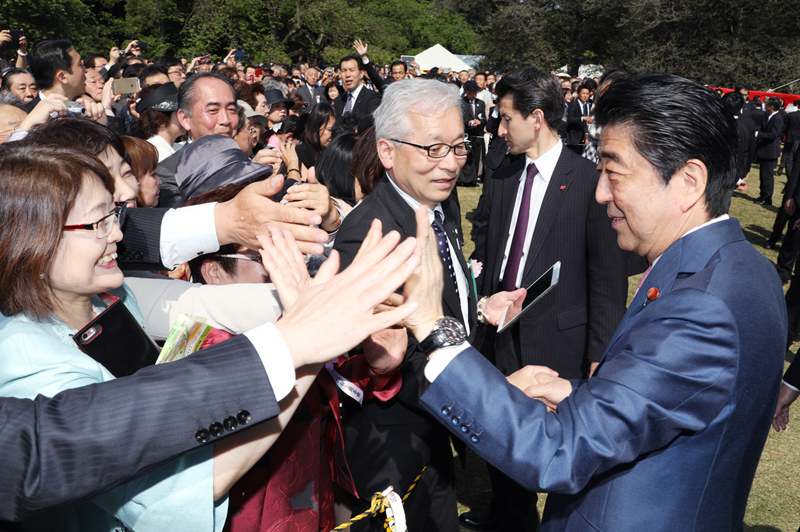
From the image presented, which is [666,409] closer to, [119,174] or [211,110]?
[119,174]

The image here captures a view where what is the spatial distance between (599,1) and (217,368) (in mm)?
36759

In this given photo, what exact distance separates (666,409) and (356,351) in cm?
114

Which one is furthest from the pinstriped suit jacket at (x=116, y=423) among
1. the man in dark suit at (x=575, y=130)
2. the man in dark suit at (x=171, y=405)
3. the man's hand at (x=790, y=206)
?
the man in dark suit at (x=575, y=130)

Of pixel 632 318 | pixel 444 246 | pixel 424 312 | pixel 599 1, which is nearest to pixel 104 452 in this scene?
pixel 424 312

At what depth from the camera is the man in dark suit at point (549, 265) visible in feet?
10.2

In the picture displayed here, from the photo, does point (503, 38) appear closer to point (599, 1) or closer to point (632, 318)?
point (599, 1)

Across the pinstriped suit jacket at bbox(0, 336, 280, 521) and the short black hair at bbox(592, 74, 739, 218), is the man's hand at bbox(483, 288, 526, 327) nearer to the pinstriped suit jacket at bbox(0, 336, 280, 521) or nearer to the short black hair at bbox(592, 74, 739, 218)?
the short black hair at bbox(592, 74, 739, 218)

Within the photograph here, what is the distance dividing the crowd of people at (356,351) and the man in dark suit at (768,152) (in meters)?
11.1

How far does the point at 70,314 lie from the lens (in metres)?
1.38

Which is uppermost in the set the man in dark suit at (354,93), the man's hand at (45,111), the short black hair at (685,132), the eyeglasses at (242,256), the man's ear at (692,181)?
the short black hair at (685,132)

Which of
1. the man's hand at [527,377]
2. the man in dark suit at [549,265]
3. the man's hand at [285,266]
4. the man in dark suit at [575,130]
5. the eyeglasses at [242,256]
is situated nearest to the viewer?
the man's hand at [285,266]

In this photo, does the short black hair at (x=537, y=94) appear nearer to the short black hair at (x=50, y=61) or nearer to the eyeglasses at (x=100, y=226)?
the eyeglasses at (x=100, y=226)

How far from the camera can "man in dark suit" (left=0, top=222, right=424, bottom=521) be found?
3.09 feet

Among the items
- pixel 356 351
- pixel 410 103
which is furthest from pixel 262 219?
pixel 410 103
